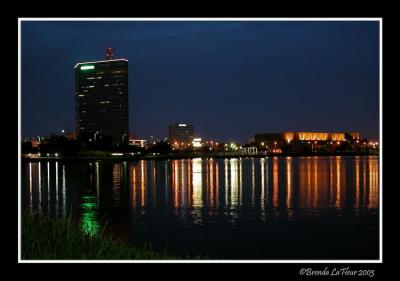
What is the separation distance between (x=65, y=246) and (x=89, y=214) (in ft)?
49.7

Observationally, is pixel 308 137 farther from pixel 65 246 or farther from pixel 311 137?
pixel 65 246

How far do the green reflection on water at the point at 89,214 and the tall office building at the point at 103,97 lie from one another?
120 m

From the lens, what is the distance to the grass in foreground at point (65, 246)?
9047 mm

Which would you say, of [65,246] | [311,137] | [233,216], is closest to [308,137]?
[311,137]

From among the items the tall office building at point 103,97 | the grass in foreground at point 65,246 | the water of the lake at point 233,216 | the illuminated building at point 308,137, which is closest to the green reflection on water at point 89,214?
the water of the lake at point 233,216

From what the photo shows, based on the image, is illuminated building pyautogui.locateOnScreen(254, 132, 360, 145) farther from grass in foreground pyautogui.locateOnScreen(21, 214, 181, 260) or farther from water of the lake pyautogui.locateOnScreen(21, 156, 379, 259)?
grass in foreground pyautogui.locateOnScreen(21, 214, 181, 260)

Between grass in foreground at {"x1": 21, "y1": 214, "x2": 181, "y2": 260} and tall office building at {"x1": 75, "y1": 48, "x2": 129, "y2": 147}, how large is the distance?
140518 mm

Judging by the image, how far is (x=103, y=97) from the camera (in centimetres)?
16325

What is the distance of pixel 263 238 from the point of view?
1967 cm
